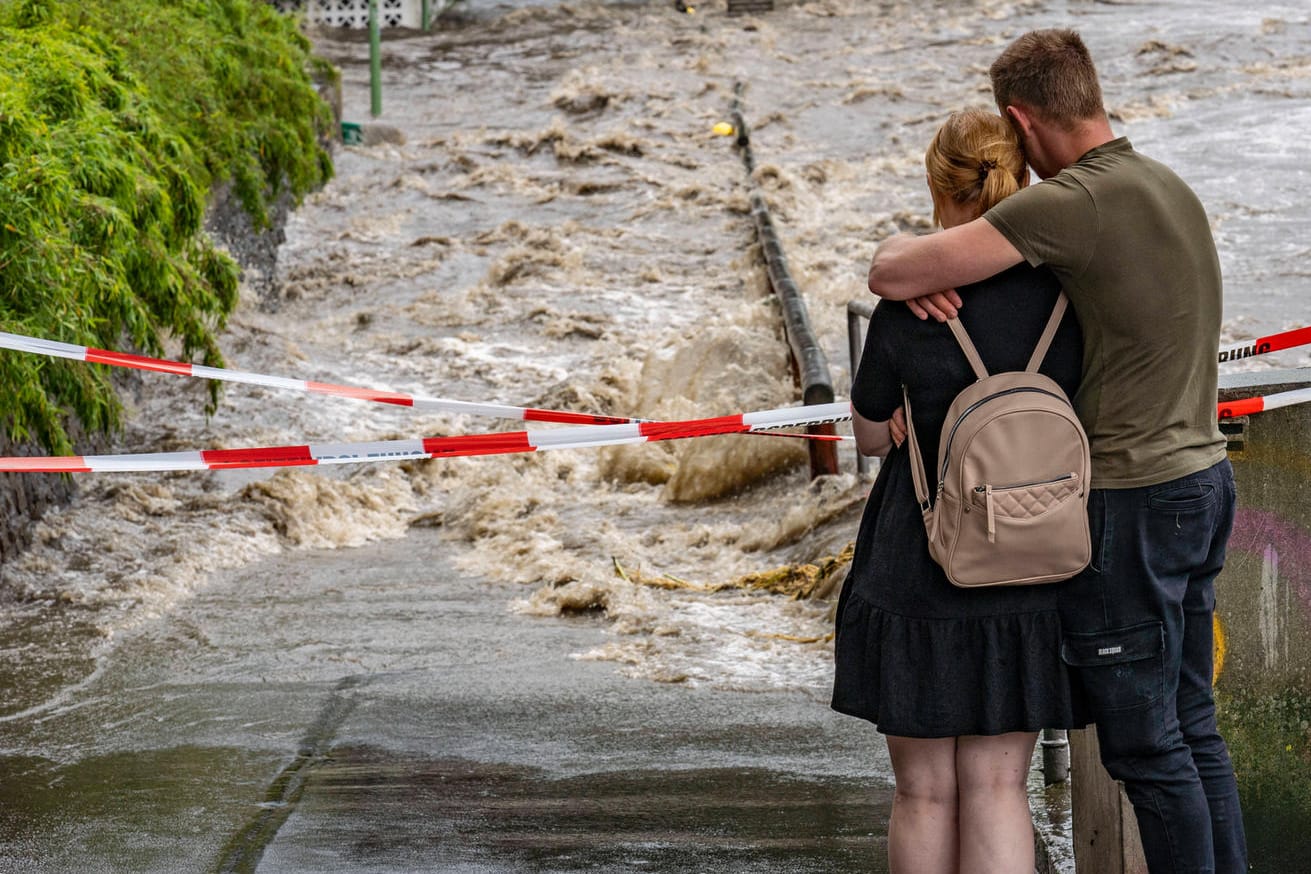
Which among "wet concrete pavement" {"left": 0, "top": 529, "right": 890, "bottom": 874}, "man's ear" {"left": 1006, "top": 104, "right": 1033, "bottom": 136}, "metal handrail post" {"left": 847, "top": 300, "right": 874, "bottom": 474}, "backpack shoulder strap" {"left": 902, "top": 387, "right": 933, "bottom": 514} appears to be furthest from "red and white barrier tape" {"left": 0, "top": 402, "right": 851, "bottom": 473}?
"metal handrail post" {"left": 847, "top": 300, "right": 874, "bottom": 474}

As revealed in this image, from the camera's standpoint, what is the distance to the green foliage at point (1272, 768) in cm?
296

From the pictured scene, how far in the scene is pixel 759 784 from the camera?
4.41m

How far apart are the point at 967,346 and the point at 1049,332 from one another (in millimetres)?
147

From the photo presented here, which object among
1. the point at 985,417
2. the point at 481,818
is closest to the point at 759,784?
the point at 481,818

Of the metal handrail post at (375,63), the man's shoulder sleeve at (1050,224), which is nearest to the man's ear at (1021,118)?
the man's shoulder sleeve at (1050,224)

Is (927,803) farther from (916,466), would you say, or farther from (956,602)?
(916,466)

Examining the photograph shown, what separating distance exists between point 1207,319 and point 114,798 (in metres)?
3.37

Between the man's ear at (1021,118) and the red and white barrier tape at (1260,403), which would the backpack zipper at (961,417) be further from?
the red and white barrier tape at (1260,403)

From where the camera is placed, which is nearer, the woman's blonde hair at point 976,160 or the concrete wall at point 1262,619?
the woman's blonde hair at point 976,160

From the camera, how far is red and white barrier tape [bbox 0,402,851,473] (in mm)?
4035

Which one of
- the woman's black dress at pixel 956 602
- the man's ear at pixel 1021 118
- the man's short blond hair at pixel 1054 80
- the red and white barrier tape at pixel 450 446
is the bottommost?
the red and white barrier tape at pixel 450 446

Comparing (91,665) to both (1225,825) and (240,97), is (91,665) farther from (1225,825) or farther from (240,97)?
(240,97)

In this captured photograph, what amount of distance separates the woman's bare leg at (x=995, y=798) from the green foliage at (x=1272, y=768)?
0.66 meters

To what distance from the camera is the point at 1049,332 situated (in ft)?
8.42
